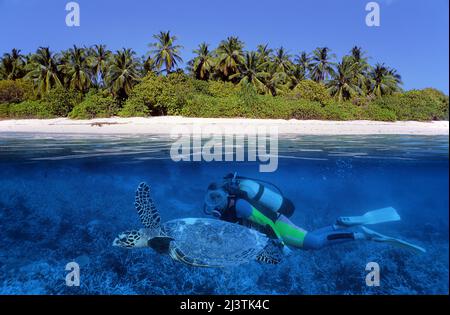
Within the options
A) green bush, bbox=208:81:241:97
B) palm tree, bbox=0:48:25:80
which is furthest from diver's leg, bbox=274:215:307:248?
palm tree, bbox=0:48:25:80

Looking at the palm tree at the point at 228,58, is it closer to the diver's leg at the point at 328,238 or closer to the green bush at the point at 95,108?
the green bush at the point at 95,108

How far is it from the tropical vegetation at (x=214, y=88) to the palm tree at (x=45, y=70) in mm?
66

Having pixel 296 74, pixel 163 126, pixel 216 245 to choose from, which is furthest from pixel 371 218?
pixel 296 74

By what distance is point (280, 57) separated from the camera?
27156 mm

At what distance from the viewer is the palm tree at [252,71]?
915 inches

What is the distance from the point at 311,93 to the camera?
1756 centimetres

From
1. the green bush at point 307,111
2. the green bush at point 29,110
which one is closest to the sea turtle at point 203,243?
the green bush at point 307,111

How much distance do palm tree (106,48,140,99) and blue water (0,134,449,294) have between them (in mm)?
7396

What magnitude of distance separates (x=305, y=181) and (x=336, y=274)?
14.0 ft

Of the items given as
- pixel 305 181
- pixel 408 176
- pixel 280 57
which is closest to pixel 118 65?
pixel 280 57

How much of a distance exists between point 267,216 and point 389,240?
3236 mm

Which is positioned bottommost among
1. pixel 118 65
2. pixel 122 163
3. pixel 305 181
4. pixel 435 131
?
pixel 305 181

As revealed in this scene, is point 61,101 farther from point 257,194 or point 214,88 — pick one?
point 257,194
